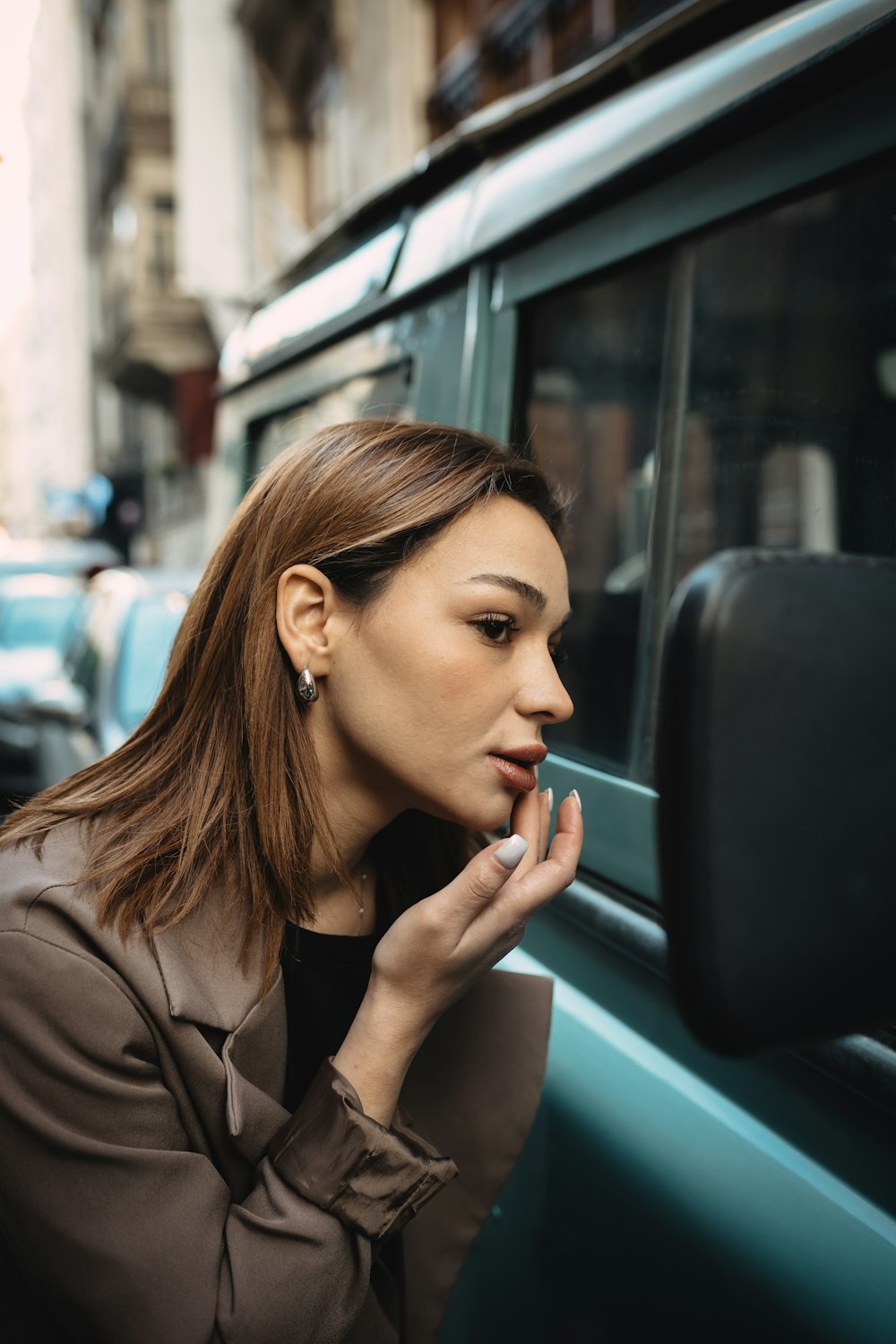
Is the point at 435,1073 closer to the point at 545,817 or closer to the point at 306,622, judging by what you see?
the point at 545,817

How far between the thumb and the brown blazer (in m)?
0.24

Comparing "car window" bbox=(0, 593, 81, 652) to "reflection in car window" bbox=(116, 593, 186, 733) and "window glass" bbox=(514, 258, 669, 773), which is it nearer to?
"reflection in car window" bbox=(116, 593, 186, 733)

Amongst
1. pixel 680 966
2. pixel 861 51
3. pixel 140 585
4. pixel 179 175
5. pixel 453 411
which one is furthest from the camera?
pixel 179 175

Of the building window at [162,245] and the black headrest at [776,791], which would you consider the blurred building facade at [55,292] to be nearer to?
the building window at [162,245]

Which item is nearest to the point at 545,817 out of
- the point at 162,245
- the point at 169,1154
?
the point at 169,1154

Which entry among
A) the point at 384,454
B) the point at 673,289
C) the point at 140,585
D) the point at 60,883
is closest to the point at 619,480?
the point at 673,289

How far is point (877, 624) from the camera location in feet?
2.43

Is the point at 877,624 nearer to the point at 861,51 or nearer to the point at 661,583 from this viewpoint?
the point at 861,51

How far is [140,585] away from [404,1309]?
475cm

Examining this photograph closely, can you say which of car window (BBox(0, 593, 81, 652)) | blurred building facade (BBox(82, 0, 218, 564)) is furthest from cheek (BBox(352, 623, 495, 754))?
blurred building facade (BBox(82, 0, 218, 564))

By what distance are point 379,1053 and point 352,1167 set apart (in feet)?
0.39

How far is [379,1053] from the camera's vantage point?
125 cm

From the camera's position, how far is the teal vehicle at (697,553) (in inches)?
28.8

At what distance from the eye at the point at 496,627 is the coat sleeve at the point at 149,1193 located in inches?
21.2
